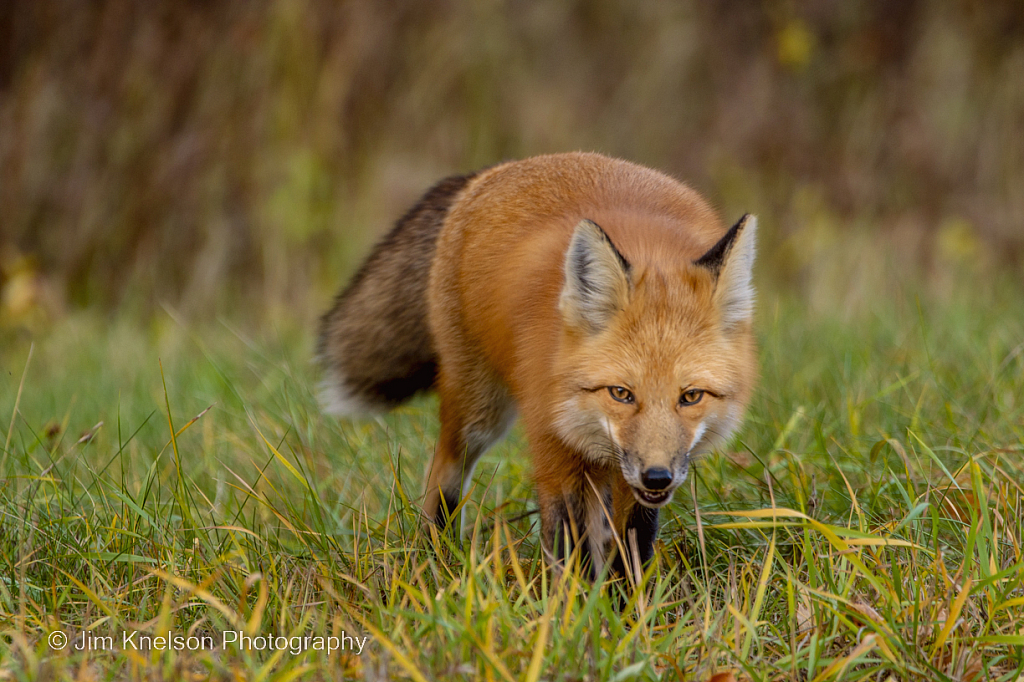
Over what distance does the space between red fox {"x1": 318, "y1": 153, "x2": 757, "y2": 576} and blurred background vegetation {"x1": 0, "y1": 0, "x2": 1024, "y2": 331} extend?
14.3 ft

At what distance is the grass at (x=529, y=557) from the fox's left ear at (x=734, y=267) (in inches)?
26.6

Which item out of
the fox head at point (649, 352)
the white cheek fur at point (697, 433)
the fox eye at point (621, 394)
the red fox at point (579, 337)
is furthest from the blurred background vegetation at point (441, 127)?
the fox eye at point (621, 394)

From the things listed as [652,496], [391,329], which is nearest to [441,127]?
[391,329]

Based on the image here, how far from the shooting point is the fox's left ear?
314cm

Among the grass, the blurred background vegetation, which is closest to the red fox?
the grass

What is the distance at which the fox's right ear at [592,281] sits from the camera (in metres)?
3.06

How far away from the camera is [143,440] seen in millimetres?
5035

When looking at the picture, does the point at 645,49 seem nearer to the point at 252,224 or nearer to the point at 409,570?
the point at 252,224

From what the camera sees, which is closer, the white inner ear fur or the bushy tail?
the white inner ear fur

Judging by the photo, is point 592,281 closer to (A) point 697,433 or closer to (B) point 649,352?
(B) point 649,352

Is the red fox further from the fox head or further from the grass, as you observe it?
the grass

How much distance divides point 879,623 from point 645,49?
29.5 feet

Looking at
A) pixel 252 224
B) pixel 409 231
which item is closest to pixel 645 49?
pixel 252 224

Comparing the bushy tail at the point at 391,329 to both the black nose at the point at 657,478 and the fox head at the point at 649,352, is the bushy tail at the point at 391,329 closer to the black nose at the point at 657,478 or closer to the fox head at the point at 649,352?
the fox head at the point at 649,352
